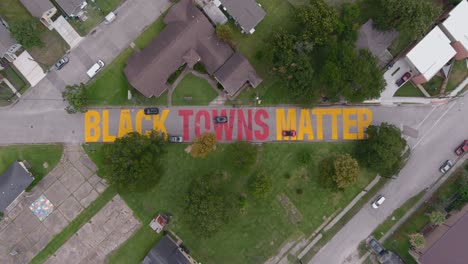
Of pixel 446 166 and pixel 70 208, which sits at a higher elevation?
pixel 70 208

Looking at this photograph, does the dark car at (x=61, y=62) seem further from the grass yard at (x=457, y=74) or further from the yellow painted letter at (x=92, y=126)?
the grass yard at (x=457, y=74)

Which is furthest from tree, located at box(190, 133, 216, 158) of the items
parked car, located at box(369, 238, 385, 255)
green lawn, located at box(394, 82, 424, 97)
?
green lawn, located at box(394, 82, 424, 97)

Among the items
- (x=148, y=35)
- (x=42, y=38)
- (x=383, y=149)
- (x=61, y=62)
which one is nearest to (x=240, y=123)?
(x=148, y=35)

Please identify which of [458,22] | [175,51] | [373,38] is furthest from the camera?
[373,38]

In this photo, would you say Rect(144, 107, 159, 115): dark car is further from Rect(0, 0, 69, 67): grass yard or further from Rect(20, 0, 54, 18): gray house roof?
Rect(20, 0, 54, 18): gray house roof

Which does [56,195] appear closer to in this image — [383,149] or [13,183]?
[13,183]

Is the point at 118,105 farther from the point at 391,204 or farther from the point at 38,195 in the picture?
the point at 391,204

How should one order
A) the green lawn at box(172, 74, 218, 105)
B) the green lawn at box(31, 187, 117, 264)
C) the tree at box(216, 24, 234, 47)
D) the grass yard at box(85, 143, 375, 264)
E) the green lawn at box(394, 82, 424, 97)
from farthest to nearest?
the green lawn at box(394, 82, 424, 97)
the green lawn at box(172, 74, 218, 105)
the grass yard at box(85, 143, 375, 264)
the green lawn at box(31, 187, 117, 264)
the tree at box(216, 24, 234, 47)
